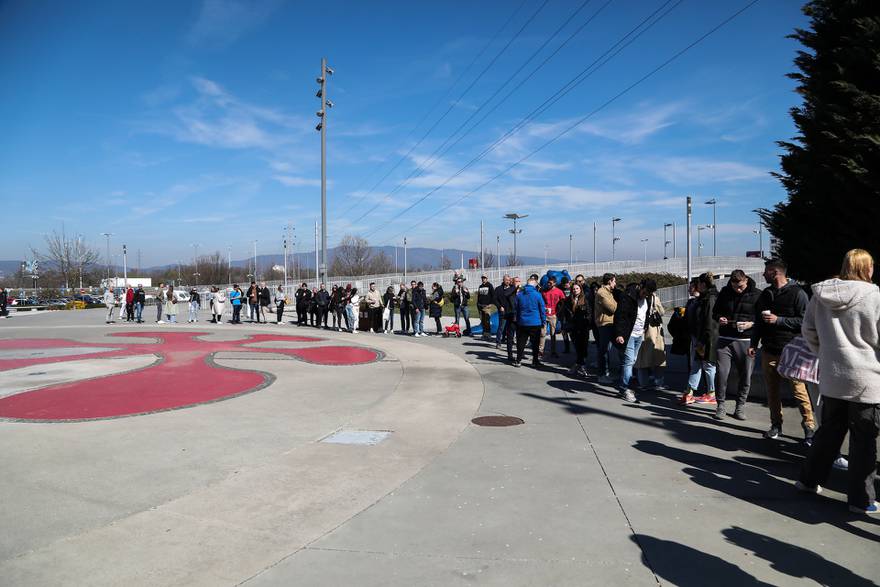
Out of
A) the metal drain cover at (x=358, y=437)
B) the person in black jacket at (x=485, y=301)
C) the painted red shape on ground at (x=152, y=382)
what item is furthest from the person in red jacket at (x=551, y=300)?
the metal drain cover at (x=358, y=437)

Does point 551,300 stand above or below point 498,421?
above

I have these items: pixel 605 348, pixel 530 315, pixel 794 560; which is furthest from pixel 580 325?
pixel 794 560

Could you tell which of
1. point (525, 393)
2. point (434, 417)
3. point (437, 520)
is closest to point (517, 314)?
point (525, 393)

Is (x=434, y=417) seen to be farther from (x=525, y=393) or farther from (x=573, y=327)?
(x=573, y=327)

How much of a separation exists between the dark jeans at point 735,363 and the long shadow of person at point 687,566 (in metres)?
4.14

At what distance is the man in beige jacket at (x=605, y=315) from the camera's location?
10.1 meters

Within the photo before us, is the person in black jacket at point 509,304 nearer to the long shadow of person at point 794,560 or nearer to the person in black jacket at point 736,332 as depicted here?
the person in black jacket at point 736,332

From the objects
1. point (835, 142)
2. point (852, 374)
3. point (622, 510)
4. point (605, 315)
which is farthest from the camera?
point (605, 315)

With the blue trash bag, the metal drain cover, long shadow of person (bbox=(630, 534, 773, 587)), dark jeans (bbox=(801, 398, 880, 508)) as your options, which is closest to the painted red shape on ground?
the metal drain cover

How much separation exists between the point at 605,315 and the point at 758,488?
539 centimetres

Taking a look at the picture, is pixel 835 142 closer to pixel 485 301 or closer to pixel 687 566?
pixel 687 566

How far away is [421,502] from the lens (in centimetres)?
484

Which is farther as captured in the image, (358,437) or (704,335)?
(704,335)

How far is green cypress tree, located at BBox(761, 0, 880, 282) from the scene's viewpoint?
757 centimetres
